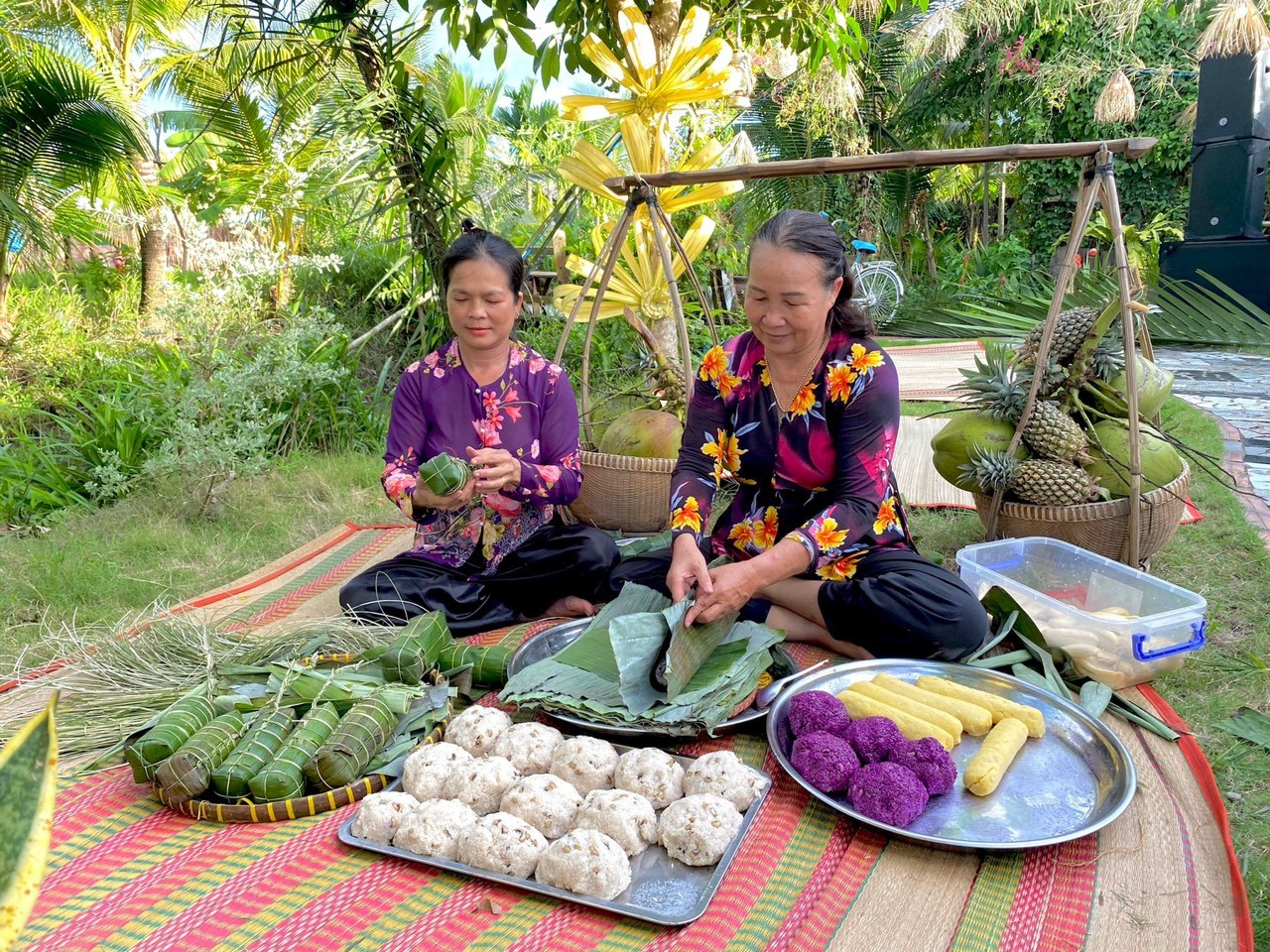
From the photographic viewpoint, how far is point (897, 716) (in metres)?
2.15

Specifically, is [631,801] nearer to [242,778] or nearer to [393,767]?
[393,767]

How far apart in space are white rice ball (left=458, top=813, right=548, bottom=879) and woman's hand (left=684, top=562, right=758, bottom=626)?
29.0 inches

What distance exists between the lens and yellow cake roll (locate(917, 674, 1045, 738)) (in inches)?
85.5

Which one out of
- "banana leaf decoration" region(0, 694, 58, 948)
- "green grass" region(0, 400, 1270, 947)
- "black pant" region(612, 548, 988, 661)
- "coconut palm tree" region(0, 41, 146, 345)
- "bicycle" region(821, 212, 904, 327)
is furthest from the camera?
"bicycle" region(821, 212, 904, 327)

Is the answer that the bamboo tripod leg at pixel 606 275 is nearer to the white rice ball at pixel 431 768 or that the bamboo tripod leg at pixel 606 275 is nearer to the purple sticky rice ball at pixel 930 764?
the white rice ball at pixel 431 768

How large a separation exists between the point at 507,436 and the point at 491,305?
46cm

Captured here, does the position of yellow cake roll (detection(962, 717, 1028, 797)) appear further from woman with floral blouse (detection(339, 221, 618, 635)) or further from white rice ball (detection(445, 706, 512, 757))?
woman with floral blouse (detection(339, 221, 618, 635))

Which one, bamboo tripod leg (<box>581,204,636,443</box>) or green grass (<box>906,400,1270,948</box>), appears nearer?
green grass (<box>906,400,1270,948</box>)

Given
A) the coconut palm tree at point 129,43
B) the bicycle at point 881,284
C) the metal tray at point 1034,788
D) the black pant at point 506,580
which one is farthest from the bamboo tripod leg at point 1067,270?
the bicycle at point 881,284

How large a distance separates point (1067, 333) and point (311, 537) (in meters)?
3.31

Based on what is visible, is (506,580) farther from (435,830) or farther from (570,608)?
(435,830)

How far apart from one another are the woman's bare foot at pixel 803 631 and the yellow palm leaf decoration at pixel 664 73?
245 cm

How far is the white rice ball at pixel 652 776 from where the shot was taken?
6.36 ft

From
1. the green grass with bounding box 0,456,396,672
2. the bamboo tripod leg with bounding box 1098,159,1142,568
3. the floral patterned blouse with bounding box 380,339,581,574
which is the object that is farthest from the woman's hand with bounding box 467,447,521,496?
the bamboo tripod leg with bounding box 1098,159,1142,568
